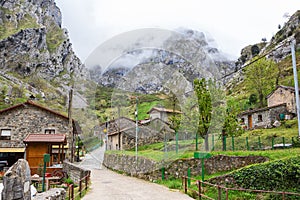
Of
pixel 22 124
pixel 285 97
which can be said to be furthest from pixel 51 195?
pixel 285 97

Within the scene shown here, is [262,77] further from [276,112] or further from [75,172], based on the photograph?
[75,172]

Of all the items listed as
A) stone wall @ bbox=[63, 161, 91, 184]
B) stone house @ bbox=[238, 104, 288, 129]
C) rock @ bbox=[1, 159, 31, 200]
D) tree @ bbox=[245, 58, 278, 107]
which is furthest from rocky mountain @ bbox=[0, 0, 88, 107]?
rock @ bbox=[1, 159, 31, 200]

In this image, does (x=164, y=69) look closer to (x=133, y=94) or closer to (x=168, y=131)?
(x=133, y=94)

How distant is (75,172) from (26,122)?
11.9 meters

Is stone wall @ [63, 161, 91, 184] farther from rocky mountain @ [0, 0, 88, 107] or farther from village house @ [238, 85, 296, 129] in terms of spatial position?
rocky mountain @ [0, 0, 88, 107]

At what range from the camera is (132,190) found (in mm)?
13711

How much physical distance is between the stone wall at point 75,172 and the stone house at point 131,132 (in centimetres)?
360

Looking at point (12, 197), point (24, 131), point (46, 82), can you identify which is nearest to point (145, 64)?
point (12, 197)

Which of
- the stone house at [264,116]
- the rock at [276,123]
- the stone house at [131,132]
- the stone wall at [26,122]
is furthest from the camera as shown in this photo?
the stone house at [264,116]

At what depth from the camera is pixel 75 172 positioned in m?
17.3

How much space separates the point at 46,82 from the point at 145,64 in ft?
353

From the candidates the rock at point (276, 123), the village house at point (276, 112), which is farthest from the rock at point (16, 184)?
the rock at point (276, 123)

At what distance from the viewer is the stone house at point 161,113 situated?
1629cm

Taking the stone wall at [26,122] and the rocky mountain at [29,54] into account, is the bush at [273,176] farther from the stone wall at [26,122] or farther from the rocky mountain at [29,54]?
the rocky mountain at [29,54]
